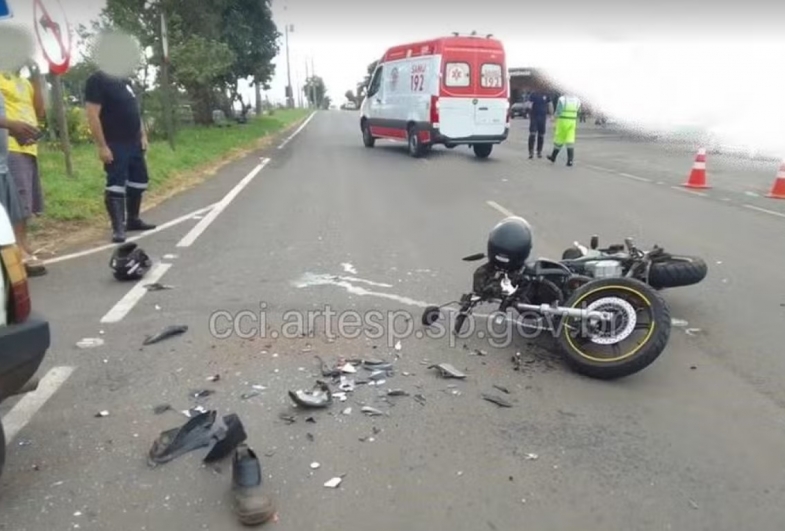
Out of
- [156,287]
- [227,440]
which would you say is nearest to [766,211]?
[156,287]

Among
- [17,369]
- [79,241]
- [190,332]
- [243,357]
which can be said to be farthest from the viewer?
[79,241]

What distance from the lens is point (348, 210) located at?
30.4 ft

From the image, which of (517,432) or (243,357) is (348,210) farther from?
(517,432)

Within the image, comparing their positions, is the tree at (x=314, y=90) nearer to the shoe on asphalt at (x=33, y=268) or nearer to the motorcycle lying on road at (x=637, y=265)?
the shoe on asphalt at (x=33, y=268)

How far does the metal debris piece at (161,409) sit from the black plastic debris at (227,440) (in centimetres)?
51

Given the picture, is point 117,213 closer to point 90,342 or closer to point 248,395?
point 90,342

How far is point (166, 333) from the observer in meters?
4.38

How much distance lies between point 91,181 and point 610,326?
8267mm

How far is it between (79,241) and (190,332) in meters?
3.39

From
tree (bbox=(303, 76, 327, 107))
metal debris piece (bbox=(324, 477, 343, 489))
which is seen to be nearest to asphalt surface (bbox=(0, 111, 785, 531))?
metal debris piece (bbox=(324, 477, 343, 489))

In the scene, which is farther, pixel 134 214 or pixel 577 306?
pixel 134 214

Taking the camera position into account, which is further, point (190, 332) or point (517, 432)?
point (190, 332)

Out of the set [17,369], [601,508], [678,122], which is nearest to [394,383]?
[601,508]

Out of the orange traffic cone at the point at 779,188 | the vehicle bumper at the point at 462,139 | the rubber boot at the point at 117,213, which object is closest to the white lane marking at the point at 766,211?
the orange traffic cone at the point at 779,188
